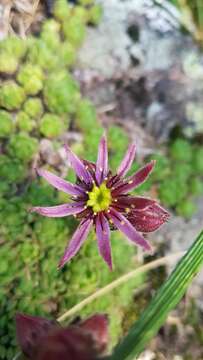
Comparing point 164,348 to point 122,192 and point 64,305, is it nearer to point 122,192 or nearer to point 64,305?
point 64,305

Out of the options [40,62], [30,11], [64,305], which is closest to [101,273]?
[64,305]

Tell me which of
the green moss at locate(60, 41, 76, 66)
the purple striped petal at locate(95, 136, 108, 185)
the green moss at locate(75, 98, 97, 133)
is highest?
the green moss at locate(60, 41, 76, 66)

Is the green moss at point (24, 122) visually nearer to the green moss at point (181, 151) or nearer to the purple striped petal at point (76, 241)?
the green moss at point (181, 151)

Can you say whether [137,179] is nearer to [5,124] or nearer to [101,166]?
[101,166]

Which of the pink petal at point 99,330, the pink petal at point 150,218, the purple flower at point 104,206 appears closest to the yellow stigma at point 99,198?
the purple flower at point 104,206

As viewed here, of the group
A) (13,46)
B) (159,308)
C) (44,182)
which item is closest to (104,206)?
(159,308)

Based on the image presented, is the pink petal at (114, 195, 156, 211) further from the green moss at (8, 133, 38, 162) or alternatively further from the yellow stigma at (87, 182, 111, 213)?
the green moss at (8, 133, 38, 162)

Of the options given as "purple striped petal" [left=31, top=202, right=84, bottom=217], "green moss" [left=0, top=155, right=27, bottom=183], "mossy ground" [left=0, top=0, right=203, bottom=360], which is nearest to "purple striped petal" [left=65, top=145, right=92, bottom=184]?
"purple striped petal" [left=31, top=202, right=84, bottom=217]
